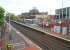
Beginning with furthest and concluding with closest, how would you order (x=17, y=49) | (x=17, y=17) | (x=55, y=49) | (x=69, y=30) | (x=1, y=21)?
(x=17, y=17) < (x=1, y=21) < (x=69, y=30) < (x=55, y=49) < (x=17, y=49)

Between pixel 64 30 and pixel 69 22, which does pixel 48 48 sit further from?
pixel 69 22

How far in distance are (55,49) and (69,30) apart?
9.20 metres

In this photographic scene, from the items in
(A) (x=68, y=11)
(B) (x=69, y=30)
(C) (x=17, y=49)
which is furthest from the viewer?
(A) (x=68, y=11)

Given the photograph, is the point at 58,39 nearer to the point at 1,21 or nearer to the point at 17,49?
the point at 17,49

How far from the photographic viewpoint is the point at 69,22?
29.7m

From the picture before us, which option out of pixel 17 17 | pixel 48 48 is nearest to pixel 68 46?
pixel 48 48

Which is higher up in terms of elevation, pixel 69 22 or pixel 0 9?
pixel 0 9

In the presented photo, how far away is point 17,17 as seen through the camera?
246 ft

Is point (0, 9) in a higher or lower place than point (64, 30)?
higher

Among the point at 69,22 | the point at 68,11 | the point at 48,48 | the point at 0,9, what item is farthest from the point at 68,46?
the point at 68,11

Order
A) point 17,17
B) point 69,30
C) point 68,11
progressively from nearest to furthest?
point 69,30 < point 68,11 < point 17,17

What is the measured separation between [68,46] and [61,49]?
1.95ft

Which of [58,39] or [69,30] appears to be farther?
[69,30]

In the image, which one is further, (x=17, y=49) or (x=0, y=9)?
(x=0, y=9)
